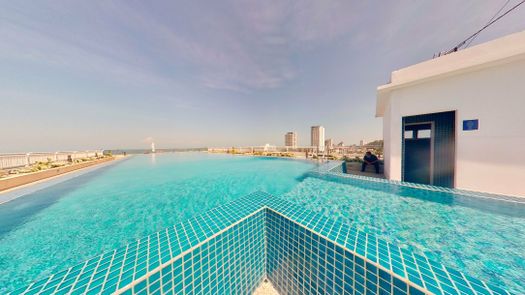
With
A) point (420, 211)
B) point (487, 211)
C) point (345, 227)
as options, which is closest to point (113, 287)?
point (345, 227)

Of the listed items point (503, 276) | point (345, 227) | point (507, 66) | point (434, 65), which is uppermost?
point (434, 65)

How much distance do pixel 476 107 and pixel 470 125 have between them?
491mm

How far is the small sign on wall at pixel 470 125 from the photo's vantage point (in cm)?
407

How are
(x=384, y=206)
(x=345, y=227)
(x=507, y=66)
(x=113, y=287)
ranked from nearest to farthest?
(x=113, y=287) → (x=345, y=227) → (x=384, y=206) → (x=507, y=66)

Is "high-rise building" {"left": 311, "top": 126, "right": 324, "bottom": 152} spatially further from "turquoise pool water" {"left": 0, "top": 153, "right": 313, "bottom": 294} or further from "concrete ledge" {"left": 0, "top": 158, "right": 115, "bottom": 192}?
"concrete ledge" {"left": 0, "top": 158, "right": 115, "bottom": 192}

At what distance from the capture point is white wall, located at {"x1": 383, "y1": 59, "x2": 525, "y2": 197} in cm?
367

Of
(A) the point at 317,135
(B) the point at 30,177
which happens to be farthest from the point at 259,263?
(A) the point at 317,135

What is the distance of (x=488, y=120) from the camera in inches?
155

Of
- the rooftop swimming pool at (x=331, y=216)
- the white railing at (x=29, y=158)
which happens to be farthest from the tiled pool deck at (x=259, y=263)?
the white railing at (x=29, y=158)

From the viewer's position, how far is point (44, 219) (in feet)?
12.4

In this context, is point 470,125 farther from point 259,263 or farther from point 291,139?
point 291,139

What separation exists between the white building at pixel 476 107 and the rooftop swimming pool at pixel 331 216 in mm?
1203

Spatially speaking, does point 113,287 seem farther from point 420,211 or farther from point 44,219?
point 44,219

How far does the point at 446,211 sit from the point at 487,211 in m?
0.77
